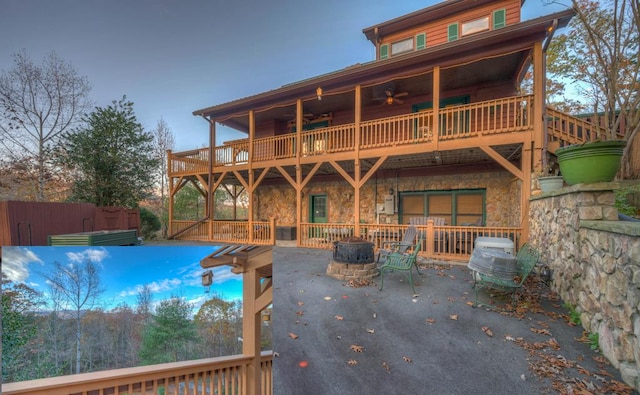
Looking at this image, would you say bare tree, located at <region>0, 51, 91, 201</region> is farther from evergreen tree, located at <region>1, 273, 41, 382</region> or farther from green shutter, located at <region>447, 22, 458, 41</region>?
green shutter, located at <region>447, 22, 458, 41</region>

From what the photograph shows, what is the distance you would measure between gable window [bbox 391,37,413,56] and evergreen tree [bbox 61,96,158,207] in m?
11.4

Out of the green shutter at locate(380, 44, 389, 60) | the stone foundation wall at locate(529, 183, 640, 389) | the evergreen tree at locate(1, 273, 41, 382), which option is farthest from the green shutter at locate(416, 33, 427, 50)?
the evergreen tree at locate(1, 273, 41, 382)

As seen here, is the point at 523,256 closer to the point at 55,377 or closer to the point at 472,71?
the point at 55,377

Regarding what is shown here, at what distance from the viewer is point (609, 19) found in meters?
5.89

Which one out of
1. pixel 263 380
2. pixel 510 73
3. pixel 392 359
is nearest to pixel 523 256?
pixel 392 359

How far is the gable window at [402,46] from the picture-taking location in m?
9.98

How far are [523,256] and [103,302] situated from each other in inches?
204

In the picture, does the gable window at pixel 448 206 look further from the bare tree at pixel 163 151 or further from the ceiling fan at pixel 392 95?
the bare tree at pixel 163 151

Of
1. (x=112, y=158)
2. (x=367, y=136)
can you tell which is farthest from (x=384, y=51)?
(x=112, y=158)

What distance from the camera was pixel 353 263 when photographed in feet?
16.2

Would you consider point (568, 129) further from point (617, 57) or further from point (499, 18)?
point (499, 18)

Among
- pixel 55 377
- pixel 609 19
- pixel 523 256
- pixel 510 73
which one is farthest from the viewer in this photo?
pixel 510 73

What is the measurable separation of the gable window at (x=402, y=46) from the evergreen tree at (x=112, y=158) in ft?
37.5

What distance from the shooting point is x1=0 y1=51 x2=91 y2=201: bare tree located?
0.86 metres
